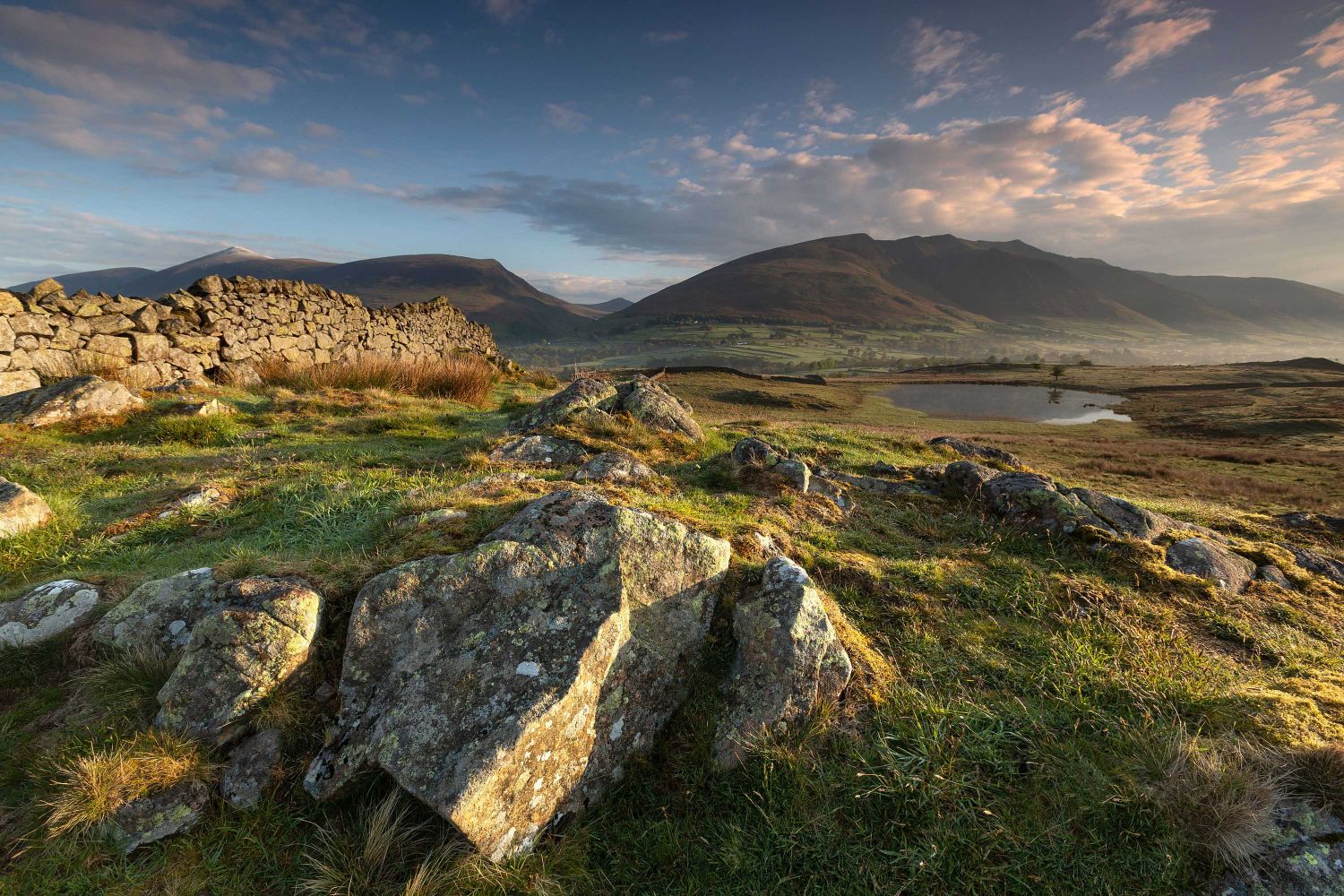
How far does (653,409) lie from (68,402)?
474 inches

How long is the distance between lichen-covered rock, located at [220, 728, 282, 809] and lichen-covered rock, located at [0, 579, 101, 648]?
2260mm

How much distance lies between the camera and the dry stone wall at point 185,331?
12.6 m

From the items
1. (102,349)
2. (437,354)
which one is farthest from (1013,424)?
(102,349)

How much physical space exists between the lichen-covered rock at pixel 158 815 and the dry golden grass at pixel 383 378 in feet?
48.7

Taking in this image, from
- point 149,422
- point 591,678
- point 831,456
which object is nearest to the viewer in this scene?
point 591,678

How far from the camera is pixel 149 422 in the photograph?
10344 millimetres

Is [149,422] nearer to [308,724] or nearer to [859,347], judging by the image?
[308,724]

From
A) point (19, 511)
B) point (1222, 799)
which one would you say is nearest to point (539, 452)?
point (19, 511)

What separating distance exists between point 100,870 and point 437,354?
89.2 ft

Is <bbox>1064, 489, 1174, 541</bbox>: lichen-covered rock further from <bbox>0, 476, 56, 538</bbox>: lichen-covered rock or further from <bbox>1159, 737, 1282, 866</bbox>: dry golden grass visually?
<bbox>0, 476, 56, 538</bbox>: lichen-covered rock

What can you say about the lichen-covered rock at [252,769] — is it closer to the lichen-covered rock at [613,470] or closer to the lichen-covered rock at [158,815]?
the lichen-covered rock at [158,815]

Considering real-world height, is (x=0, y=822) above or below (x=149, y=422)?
below

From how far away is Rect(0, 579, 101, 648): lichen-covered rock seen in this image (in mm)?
4086

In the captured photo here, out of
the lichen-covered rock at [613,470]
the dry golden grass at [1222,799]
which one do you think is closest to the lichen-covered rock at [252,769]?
the lichen-covered rock at [613,470]
